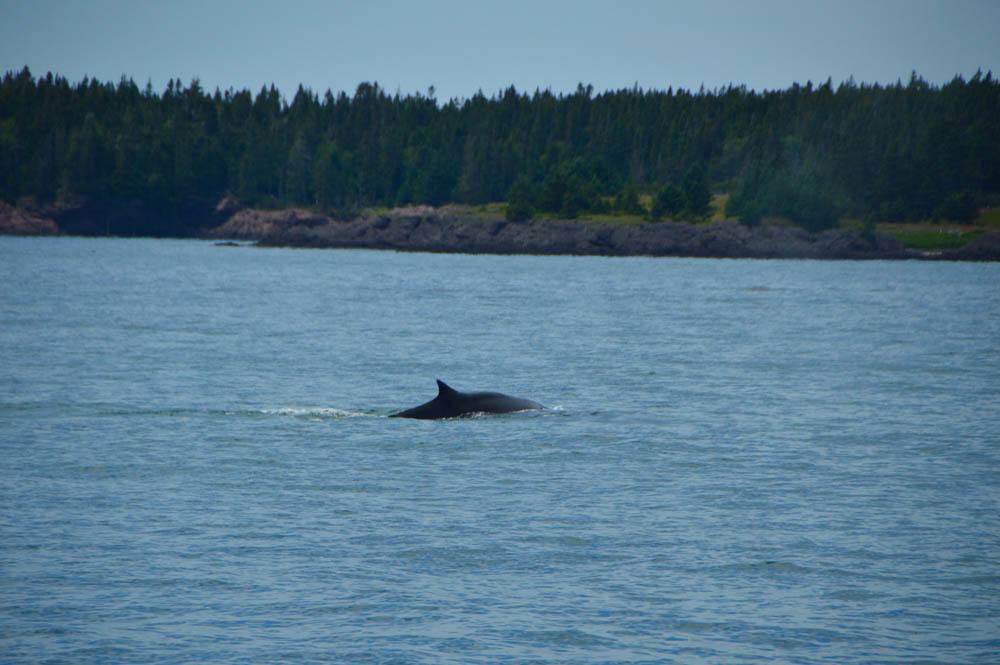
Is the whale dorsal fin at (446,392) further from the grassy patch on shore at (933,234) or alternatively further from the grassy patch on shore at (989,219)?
the grassy patch on shore at (989,219)

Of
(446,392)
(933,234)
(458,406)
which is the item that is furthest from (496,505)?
(933,234)

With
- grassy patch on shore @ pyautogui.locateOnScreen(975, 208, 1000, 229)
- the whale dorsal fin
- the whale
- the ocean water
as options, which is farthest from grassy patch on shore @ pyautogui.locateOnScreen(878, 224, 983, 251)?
the whale dorsal fin

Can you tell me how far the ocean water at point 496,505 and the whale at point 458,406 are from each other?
1.88 ft

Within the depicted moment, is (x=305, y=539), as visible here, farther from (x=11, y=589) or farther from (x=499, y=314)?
(x=499, y=314)

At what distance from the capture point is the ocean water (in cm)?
1412

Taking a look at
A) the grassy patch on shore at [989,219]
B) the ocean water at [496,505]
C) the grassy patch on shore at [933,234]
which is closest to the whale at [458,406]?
the ocean water at [496,505]

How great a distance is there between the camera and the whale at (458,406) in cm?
2901

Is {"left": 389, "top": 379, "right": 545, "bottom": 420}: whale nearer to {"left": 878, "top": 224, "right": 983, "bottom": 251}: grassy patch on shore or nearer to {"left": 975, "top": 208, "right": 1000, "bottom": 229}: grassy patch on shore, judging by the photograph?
{"left": 878, "top": 224, "right": 983, "bottom": 251}: grassy patch on shore

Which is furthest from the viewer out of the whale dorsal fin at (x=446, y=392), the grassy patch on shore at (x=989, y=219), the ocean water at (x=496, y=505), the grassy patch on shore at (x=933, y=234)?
the grassy patch on shore at (x=989, y=219)

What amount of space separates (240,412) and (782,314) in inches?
2088

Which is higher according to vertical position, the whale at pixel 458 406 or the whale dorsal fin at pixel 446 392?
the whale dorsal fin at pixel 446 392

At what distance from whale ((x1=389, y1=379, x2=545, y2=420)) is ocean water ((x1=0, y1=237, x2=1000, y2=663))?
0.57 metres

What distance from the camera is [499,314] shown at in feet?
239

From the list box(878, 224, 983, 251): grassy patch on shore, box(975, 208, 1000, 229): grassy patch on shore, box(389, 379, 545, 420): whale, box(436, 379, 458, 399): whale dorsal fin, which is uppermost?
box(975, 208, 1000, 229): grassy patch on shore
